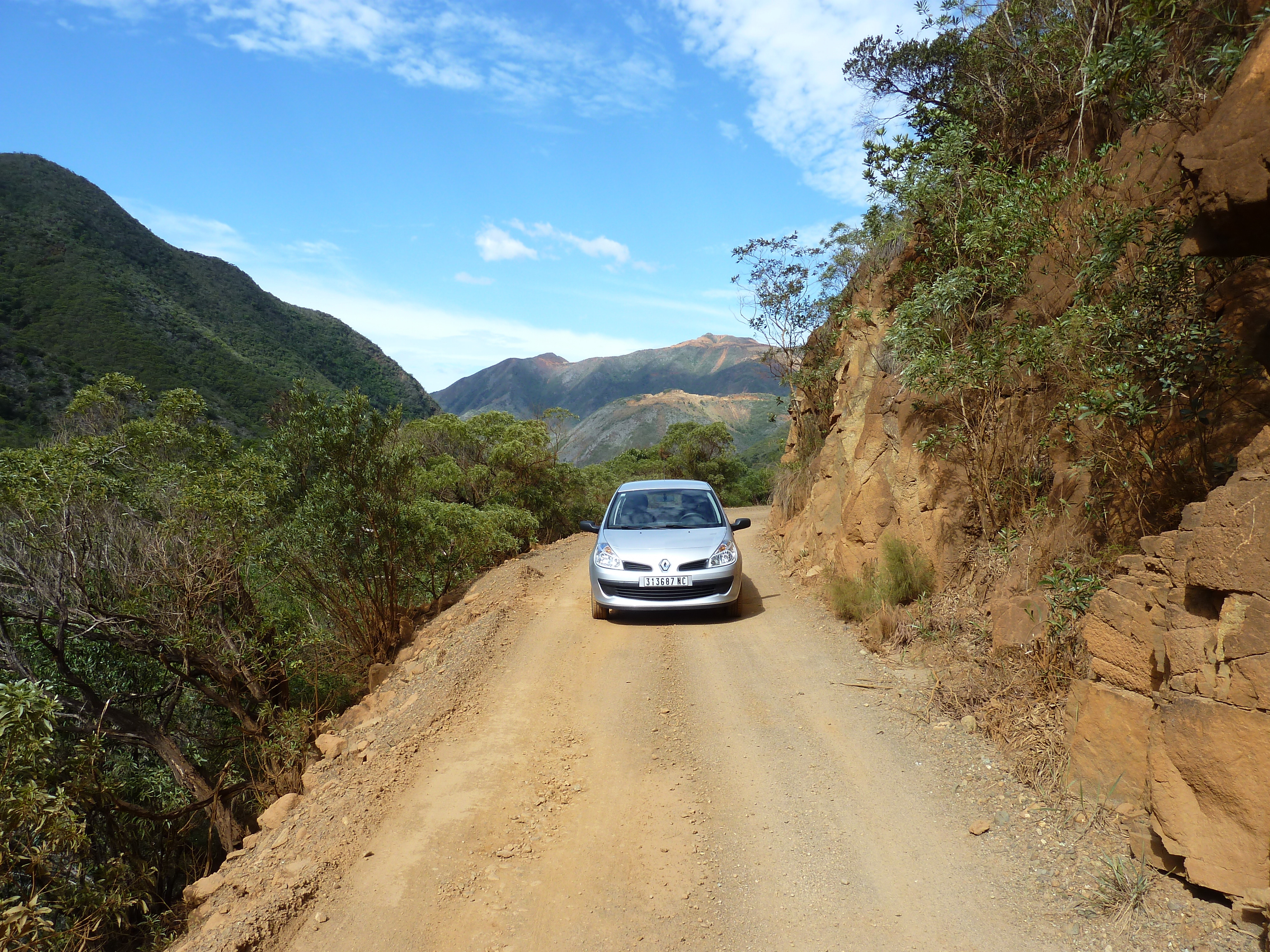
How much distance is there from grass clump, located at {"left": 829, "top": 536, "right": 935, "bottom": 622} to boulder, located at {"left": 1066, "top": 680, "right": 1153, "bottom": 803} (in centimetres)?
329

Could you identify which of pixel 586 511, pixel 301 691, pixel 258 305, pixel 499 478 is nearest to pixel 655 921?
pixel 301 691

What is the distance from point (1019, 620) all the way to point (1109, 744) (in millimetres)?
1580

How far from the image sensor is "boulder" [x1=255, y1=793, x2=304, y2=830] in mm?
5219

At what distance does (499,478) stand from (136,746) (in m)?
11.5

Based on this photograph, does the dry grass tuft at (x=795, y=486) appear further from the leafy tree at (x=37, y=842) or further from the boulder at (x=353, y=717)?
the leafy tree at (x=37, y=842)

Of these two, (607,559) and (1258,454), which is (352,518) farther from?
(1258,454)

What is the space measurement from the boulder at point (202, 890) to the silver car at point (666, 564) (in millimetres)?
4557

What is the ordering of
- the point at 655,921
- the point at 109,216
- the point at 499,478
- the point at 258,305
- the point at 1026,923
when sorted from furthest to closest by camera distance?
the point at 258,305
the point at 109,216
the point at 499,478
the point at 655,921
the point at 1026,923

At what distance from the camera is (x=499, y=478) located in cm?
1986

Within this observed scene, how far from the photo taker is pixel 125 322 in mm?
43750

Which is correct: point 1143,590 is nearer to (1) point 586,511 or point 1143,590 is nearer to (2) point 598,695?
(2) point 598,695

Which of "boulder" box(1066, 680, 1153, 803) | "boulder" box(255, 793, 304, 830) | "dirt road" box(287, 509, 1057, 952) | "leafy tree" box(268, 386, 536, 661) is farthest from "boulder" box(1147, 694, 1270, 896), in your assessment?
"leafy tree" box(268, 386, 536, 661)

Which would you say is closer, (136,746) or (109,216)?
(136,746)

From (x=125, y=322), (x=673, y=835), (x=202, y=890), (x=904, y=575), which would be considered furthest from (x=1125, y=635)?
(x=125, y=322)
